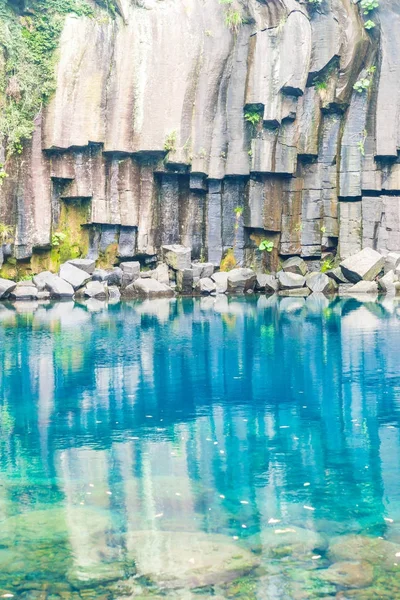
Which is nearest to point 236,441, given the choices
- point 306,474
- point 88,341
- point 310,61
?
point 306,474

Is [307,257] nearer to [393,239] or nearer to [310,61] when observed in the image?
[393,239]

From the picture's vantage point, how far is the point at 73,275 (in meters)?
35.7

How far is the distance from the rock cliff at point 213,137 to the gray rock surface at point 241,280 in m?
1.60

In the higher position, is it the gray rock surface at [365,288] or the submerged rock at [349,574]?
the gray rock surface at [365,288]

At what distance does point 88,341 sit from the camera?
22.3 metres

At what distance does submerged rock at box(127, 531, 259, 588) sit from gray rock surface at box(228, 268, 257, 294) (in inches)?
1151

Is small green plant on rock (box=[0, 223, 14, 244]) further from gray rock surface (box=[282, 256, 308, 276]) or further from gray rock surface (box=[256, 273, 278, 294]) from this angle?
gray rock surface (box=[282, 256, 308, 276])

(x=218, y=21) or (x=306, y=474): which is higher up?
(x=218, y=21)

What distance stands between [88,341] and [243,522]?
47.7 ft

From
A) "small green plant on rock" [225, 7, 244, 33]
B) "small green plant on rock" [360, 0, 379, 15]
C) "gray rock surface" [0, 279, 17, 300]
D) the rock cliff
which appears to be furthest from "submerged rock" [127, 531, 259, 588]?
"small green plant on rock" [360, 0, 379, 15]

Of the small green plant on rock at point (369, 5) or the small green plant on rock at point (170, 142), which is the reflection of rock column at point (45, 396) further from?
the small green plant on rock at point (369, 5)

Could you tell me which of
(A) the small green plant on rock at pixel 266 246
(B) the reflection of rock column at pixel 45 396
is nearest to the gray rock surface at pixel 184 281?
(A) the small green plant on rock at pixel 266 246

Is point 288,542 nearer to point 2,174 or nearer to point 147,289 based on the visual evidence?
point 147,289

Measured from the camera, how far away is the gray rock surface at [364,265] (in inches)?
1427
